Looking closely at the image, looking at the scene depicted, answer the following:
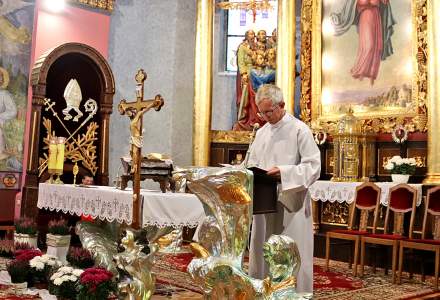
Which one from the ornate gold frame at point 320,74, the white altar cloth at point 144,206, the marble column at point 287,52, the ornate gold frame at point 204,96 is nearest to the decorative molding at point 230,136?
the ornate gold frame at point 204,96

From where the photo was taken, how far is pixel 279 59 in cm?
1029

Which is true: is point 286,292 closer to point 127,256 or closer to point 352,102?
point 127,256

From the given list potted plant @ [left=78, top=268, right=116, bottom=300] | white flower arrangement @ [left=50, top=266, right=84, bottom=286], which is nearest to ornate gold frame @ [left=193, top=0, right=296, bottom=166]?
white flower arrangement @ [left=50, top=266, right=84, bottom=286]

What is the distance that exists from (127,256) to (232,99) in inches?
334

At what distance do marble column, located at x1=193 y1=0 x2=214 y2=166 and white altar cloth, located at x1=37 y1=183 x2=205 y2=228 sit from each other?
456 centimetres

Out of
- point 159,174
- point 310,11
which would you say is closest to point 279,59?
point 310,11

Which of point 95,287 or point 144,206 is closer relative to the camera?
point 95,287

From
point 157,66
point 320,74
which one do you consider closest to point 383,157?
point 320,74

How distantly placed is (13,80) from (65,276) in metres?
6.05

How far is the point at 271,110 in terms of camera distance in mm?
3521

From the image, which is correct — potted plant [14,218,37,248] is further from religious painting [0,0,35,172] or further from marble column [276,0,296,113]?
marble column [276,0,296,113]

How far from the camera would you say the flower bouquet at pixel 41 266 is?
15.7 feet

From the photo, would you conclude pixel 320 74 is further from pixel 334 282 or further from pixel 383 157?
pixel 334 282

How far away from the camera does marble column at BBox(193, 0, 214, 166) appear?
10.7m
